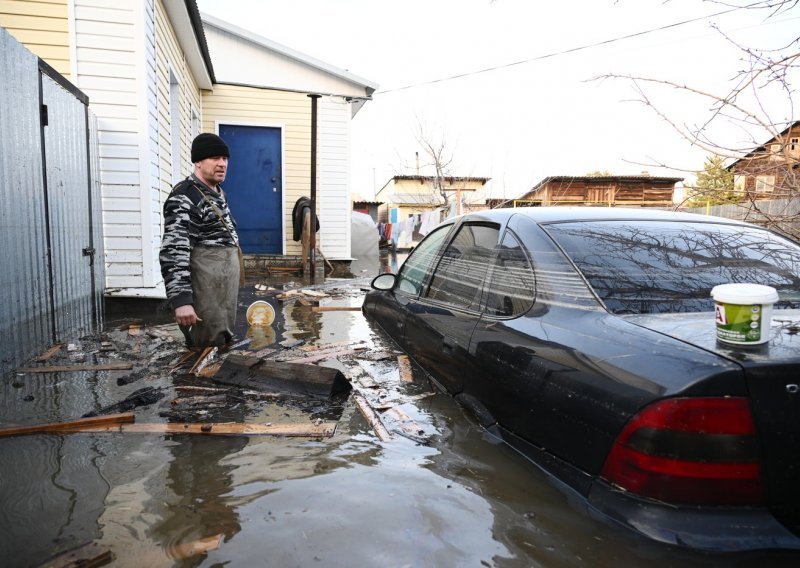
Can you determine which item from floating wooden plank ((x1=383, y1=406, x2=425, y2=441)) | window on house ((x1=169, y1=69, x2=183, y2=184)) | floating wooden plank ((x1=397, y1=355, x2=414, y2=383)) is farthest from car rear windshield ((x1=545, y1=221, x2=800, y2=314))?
window on house ((x1=169, y1=69, x2=183, y2=184))

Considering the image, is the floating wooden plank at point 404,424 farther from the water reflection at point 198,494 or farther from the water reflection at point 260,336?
the water reflection at point 260,336

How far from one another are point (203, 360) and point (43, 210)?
2189 mm

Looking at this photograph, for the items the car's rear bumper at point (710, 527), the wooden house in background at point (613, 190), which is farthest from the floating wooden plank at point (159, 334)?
the wooden house in background at point (613, 190)

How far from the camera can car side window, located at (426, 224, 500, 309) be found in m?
2.84

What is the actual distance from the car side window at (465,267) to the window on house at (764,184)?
2968 millimetres

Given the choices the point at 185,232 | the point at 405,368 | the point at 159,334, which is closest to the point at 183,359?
the point at 185,232

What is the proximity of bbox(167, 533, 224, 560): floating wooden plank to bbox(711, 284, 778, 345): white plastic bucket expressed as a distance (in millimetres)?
1756

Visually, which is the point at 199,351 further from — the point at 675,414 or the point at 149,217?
the point at 675,414

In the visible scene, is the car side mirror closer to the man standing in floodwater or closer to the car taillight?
the man standing in floodwater

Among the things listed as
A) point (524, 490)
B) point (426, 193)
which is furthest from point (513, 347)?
point (426, 193)

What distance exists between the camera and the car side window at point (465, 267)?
2836mm

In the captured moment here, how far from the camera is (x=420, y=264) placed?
12.8ft

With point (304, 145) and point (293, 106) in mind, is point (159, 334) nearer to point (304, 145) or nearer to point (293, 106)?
point (304, 145)

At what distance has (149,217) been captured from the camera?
648cm
